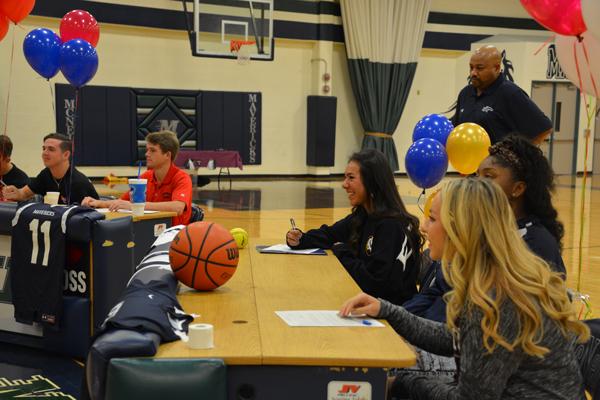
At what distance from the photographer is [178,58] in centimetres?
1576

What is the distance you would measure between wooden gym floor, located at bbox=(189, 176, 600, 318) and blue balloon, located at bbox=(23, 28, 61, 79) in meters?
2.93

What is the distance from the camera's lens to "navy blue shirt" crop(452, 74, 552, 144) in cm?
468

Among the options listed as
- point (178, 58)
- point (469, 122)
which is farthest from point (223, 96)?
point (469, 122)

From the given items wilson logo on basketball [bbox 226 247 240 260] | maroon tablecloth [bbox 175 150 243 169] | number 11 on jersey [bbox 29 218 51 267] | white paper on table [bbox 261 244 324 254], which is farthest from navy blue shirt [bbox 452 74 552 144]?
maroon tablecloth [bbox 175 150 243 169]

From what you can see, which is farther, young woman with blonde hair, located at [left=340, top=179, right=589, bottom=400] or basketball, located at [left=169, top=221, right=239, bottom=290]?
basketball, located at [left=169, top=221, right=239, bottom=290]

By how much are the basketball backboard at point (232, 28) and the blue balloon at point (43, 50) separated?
7191 mm

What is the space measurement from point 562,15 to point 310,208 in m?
8.00

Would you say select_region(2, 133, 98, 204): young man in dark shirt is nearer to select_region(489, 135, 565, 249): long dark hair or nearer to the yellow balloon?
the yellow balloon

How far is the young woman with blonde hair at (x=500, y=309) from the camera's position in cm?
195

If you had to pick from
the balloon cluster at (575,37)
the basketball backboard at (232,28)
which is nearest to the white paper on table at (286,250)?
the balloon cluster at (575,37)

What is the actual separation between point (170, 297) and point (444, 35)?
671 inches

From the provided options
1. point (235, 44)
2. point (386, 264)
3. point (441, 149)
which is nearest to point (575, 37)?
point (441, 149)

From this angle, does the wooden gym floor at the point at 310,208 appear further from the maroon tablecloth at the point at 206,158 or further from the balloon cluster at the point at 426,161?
the balloon cluster at the point at 426,161

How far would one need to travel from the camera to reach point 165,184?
5.48 m
